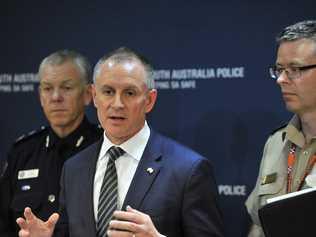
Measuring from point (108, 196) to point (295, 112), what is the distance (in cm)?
79

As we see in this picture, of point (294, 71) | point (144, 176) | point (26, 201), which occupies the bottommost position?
point (26, 201)

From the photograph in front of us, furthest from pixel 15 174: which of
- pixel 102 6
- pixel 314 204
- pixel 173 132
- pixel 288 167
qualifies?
pixel 314 204

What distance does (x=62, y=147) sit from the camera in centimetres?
296

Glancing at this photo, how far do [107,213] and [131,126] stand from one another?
1.15 feet

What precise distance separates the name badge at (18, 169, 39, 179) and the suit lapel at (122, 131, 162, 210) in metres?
0.86

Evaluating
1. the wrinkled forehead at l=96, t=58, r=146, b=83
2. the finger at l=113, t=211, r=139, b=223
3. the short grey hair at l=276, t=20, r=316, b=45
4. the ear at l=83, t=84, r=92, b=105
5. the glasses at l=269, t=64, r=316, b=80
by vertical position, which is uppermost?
the short grey hair at l=276, t=20, r=316, b=45

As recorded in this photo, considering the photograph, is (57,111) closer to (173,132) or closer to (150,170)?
(173,132)

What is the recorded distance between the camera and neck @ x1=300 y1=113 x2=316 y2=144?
225 centimetres

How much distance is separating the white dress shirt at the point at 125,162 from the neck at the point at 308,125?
616 millimetres

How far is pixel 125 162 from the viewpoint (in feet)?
7.68

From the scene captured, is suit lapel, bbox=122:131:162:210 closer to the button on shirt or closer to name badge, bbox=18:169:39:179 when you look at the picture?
the button on shirt

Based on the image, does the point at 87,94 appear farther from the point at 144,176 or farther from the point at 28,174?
the point at 144,176

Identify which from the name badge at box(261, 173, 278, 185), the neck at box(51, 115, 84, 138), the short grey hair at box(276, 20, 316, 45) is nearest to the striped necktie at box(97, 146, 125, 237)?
the name badge at box(261, 173, 278, 185)

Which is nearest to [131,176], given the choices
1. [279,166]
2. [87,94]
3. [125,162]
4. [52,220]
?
[125,162]
